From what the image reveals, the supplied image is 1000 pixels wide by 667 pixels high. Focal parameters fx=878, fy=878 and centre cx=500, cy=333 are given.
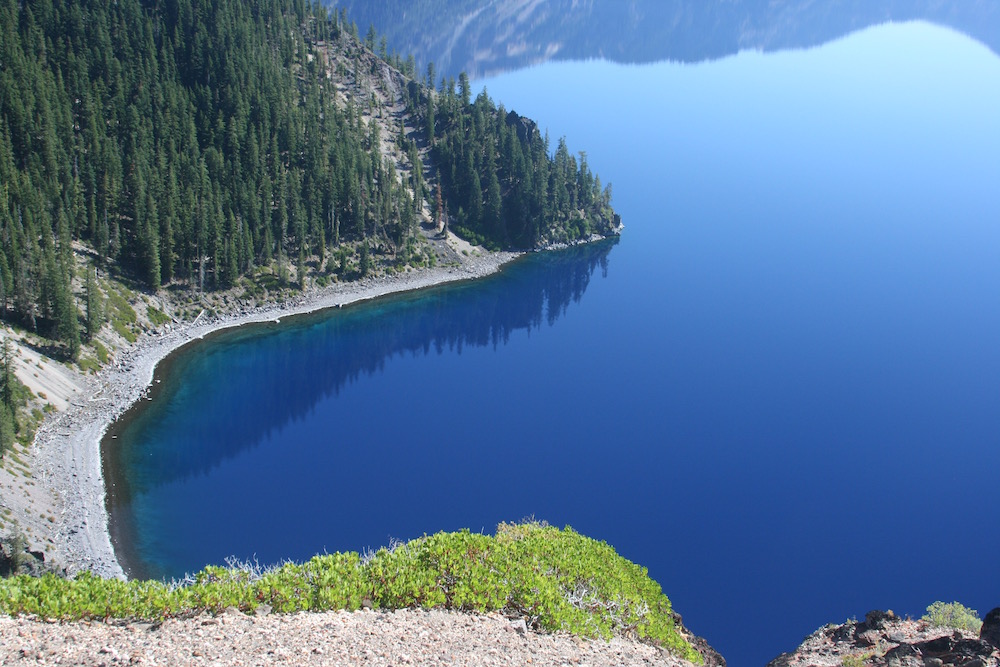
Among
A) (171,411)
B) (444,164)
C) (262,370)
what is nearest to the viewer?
(171,411)

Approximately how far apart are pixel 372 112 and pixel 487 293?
169ft

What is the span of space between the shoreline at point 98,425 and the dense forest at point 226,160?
4.62m

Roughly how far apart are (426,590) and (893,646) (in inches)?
786

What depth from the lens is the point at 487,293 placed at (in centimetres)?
14162

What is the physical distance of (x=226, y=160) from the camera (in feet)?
443

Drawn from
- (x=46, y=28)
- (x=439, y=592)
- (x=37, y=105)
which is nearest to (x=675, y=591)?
(x=439, y=592)

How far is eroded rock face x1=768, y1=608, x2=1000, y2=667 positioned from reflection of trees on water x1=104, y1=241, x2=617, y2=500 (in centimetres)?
5910

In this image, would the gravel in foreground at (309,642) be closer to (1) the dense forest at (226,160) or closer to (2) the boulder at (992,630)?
(2) the boulder at (992,630)

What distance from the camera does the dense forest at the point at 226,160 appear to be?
109m

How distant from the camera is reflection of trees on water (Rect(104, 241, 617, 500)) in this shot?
86875 millimetres

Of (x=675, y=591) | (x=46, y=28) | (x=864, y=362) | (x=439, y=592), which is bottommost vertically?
(x=675, y=591)

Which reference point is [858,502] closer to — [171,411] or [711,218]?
→ [171,411]

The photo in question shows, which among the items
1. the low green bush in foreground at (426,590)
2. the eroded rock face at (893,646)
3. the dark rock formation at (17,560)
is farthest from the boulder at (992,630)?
the dark rock formation at (17,560)

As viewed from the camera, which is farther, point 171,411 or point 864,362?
point 864,362
